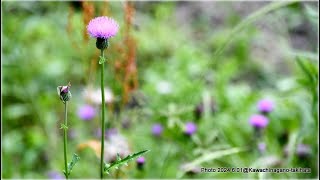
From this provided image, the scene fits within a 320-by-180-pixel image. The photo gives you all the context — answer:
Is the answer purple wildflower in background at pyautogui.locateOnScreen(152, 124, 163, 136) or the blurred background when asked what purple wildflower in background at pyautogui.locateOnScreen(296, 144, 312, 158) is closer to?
the blurred background

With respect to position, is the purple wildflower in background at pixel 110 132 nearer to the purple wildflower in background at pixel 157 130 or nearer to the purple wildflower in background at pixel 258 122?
the purple wildflower in background at pixel 157 130

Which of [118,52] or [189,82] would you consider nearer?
[118,52]

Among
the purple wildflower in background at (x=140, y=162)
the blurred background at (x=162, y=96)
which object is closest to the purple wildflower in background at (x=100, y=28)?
the blurred background at (x=162, y=96)

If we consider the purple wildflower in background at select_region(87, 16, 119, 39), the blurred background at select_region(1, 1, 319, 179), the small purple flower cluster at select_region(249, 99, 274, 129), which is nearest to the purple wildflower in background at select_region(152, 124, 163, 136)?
the blurred background at select_region(1, 1, 319, 179)

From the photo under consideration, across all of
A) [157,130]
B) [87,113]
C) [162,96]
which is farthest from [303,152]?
[87,113]

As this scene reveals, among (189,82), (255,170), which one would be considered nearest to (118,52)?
(255,170)

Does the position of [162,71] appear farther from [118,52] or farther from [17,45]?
[118,52]

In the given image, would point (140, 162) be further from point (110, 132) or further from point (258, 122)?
point (258, 122)

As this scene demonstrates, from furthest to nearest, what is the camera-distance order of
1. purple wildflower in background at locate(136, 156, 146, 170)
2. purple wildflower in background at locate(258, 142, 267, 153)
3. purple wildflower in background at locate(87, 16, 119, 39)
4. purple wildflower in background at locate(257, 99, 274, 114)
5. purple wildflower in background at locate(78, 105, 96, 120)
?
purple wildflower in background at locate(78, 105, 96, 120), purple wildflower in background at locate(257, 99, 274, 114), purple wildflower in background at locate(258, 142, 267, 153), purple wildflower in background at locate(136, 156, 146, 170), purple wildflower in background at locate(87, 16, 119, 39)
